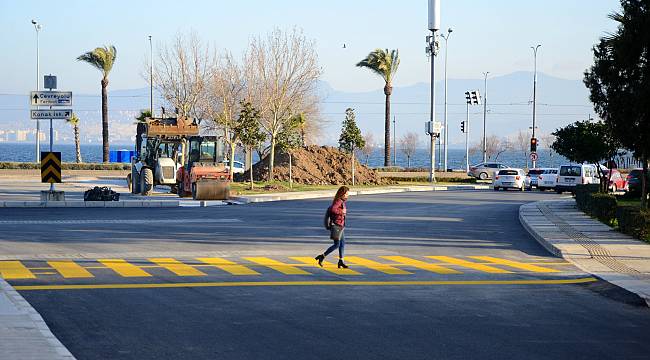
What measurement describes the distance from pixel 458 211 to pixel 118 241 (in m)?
16.5

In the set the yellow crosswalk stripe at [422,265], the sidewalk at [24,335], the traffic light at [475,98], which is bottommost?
the yellow crosswalk stripe at [422,265]

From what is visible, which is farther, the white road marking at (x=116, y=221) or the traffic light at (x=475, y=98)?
A: the traffic light at (x=475, y=98)

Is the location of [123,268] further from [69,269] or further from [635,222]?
[635,222]

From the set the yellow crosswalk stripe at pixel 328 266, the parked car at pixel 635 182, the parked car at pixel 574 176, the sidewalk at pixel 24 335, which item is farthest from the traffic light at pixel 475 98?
the sidewalk at pixel 24 335

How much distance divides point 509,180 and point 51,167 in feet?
107

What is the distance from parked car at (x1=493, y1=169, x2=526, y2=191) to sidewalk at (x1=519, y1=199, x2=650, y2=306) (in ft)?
86.7

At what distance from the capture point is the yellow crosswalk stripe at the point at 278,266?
58.4ft

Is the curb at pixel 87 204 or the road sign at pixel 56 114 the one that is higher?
the road sign at pixel 56 114

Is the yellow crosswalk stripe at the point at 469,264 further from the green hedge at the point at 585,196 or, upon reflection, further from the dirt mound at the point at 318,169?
the dirt mound at the point at 318,169

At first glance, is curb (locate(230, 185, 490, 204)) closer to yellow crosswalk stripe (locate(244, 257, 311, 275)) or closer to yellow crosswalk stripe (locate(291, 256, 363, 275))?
yellow crosswalk stripe (locate(291, 256, 363, 275))

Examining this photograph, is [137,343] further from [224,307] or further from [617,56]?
[617,56]

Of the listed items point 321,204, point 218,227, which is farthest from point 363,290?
point 321,204

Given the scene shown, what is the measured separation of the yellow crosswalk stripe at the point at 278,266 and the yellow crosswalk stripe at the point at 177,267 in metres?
1.46

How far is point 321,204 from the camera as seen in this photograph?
3966 centimetres
